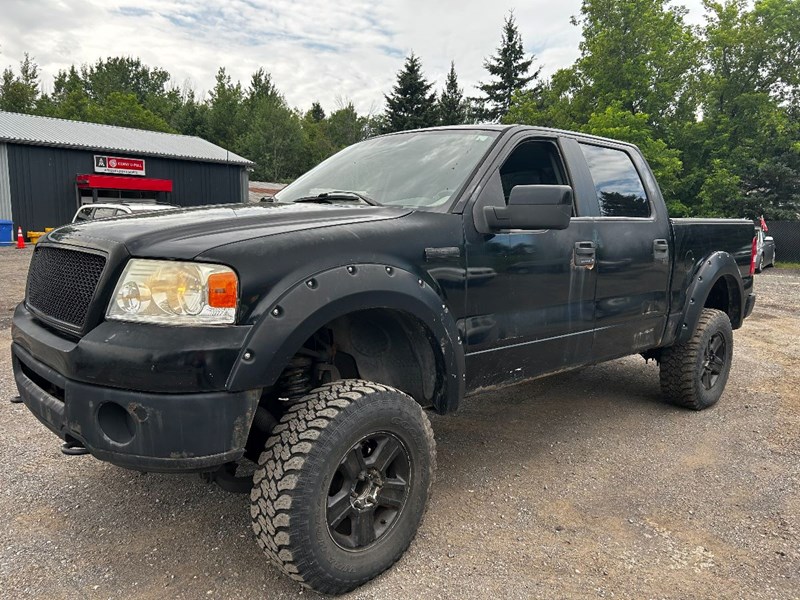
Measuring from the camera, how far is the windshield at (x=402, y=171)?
2963 mm

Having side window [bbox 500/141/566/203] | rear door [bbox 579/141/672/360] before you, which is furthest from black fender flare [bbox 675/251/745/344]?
side window [bbox 500/141/566/203]

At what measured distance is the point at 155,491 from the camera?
10.0 ft

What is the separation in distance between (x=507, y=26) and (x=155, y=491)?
51642mm

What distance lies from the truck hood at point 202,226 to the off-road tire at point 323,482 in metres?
0.68

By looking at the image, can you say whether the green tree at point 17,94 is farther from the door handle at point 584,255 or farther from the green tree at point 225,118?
the door handle at point 584,255

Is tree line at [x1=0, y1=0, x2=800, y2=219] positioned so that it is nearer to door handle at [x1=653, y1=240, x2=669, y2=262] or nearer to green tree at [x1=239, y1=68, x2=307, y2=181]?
door handle at [x1=653, y1=240, x2=669, y2=262]

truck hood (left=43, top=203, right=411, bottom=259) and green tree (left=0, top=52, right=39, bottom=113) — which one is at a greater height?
green tree (left=0, top=52, right=39, bottom=113)

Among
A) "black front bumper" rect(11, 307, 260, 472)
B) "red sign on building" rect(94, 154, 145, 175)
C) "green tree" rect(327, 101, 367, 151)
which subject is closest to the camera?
"black front bumper" rect(11, 307, 260, 472)

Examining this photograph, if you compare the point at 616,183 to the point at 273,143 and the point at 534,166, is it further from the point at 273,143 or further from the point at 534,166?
the point at 273,143

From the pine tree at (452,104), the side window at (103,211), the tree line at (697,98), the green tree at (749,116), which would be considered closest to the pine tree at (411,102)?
the pine tree at (452,104)

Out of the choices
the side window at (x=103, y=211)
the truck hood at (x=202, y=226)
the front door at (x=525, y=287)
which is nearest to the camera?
the truck hood at (x=202, y=226)

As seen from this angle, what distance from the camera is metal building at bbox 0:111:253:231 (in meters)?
Answer: 23.2

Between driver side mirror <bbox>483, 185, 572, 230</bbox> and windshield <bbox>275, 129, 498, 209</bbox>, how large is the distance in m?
0.32

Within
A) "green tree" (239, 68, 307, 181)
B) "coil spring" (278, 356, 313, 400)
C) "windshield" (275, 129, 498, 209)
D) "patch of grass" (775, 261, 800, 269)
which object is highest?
"green tree" (239, 68, 307, 181)
